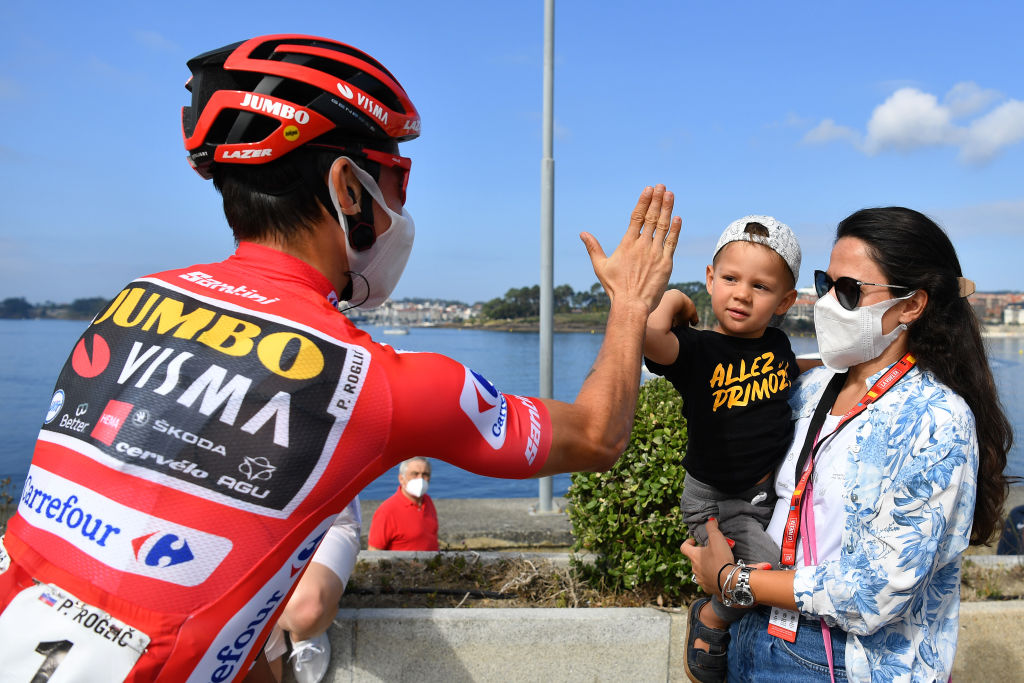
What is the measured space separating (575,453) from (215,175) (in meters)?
1.18

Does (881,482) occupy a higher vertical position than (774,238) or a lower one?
lower

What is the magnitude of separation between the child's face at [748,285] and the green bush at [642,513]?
1.74 m

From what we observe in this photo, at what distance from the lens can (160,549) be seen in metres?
1.46

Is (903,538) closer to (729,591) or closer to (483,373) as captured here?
(729,591)

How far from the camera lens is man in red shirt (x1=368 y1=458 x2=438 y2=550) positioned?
6.37 meters

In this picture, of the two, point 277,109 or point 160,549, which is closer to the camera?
point 160,549

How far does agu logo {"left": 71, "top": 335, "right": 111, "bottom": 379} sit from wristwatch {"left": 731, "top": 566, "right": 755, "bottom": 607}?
1.97m

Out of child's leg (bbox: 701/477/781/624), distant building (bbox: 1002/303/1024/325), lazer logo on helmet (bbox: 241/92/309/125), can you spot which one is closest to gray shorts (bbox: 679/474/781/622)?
child's leg (bbox: 701/477/781/624)

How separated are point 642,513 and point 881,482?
95.0 inches

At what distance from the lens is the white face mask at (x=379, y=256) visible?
1.95 metres

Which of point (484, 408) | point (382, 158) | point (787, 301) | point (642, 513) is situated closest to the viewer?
point (484, 408)

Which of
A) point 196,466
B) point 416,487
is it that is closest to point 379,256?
point 196,466

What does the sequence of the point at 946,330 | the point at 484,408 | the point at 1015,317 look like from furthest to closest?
the point at 1015,317 < the point at 946,330 < the point at 484,408

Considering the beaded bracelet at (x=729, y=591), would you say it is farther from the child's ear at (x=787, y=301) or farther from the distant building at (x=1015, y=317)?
the distant building at (x=1015, y=317)
